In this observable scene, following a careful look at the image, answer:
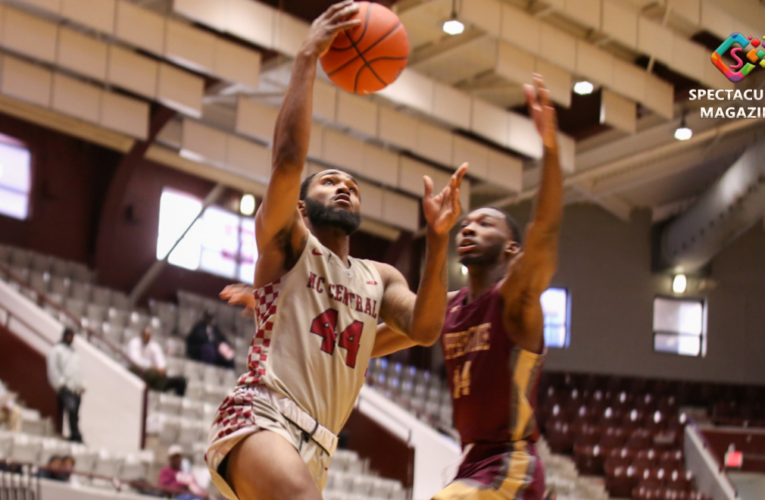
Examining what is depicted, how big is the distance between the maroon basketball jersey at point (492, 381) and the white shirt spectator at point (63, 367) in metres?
7.55

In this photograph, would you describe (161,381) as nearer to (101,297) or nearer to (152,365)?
(152,365)

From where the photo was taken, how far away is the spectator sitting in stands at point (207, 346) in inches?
547

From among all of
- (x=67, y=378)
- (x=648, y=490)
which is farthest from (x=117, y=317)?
(x=648, y=490)

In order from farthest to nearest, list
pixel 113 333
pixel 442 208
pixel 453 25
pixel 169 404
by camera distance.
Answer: pixel 113 333
pixel 169 404
pixel 453 25
pixel 442 208

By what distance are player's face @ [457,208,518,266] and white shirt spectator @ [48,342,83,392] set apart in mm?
7464

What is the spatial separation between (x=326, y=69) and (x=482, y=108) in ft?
36.9

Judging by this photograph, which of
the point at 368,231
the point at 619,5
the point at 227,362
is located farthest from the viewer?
the point at 368,231

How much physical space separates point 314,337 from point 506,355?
0.97m

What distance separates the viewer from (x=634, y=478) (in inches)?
638

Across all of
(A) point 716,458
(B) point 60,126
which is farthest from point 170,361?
(A) point 716,458

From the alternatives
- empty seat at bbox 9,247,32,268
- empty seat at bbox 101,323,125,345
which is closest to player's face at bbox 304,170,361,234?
empty seat at bbox 101,323,125,345

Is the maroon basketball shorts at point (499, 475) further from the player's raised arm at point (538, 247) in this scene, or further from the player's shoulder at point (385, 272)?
the player's shoulder at point (385, 272)

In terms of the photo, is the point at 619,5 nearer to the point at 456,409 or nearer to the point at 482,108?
Result: the point at 482,108

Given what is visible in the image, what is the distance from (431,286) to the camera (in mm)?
3473
